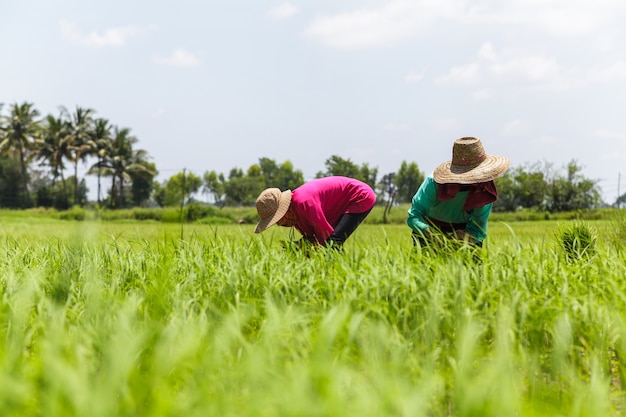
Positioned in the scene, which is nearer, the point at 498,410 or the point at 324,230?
the point at 498,410

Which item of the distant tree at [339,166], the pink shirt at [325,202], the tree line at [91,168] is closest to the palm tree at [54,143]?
the tree line at [91,168]

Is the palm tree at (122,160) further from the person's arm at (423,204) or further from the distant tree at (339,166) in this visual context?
the person's arm at (423,204)

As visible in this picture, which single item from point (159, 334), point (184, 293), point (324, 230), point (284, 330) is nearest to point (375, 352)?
point (284, 330)

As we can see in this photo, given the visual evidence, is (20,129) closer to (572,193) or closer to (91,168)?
(91,168)

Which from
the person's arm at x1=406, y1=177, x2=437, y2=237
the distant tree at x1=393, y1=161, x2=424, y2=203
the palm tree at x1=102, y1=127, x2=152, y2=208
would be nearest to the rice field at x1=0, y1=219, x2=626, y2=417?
the person's arm at x1=406, y1=177, x2=437, y2=237

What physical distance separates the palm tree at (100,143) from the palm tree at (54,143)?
8.02 feet

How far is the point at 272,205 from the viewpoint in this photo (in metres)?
4.31

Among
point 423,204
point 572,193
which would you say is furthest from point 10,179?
point 423,204

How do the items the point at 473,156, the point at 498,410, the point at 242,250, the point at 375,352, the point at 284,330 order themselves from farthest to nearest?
the point at 473,156 < the point at 242,250 < the point at 284,330 < the point at 375,352 < the point at 498,410

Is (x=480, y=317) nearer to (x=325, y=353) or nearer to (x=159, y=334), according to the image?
(x=325, y=353)

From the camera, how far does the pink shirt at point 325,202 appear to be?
4.31 m

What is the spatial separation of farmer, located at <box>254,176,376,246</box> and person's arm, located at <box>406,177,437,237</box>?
1.66ft

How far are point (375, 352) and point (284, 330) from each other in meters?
0.48

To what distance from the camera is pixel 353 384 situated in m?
2.03
